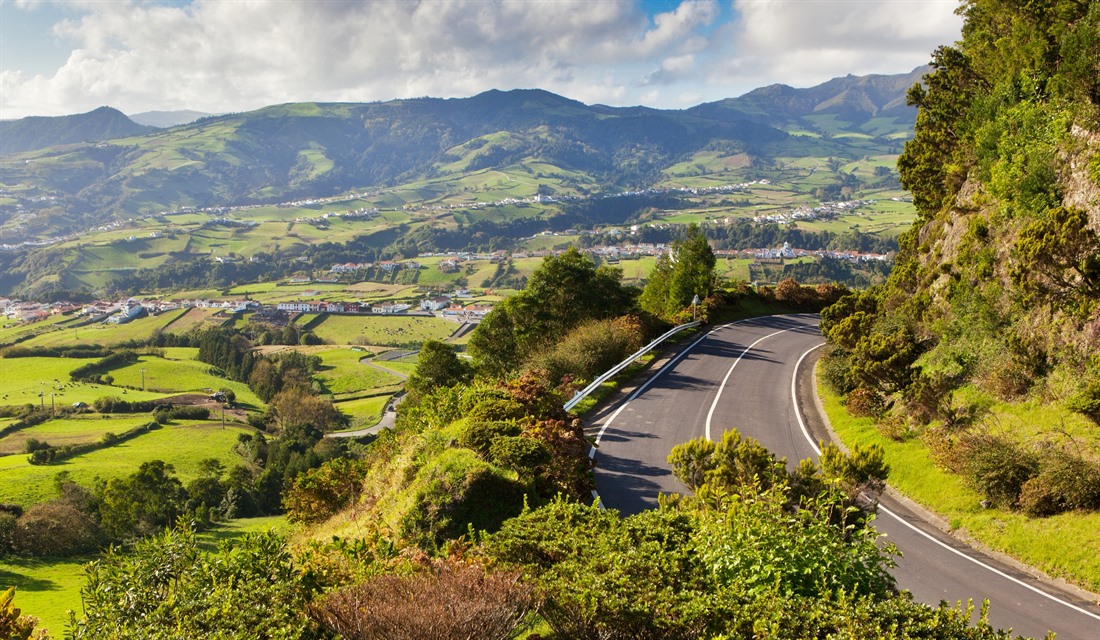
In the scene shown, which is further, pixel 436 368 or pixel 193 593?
pixel 436 368

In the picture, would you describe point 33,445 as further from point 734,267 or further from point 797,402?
point 734,267

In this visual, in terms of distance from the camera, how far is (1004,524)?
12836 millimetres

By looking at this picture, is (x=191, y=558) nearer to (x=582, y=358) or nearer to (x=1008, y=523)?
(x=1008, y=523)

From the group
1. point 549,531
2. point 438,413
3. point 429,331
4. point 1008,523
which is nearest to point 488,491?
point 549,531

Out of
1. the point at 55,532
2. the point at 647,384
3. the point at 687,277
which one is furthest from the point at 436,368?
the point at 55,532

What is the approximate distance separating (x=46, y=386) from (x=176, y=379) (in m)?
16.8

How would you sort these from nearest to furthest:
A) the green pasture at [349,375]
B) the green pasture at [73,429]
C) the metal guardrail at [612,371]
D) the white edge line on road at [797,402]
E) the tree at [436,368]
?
the white edge line on road at [797,402] → the metal guardrail at [612,371] → the tree at [436,368] → the green pasture at [73,429] → the green pasture at [349,375]

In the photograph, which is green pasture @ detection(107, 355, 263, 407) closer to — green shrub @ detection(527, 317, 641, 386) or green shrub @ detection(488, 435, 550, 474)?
green shrub @ detection(527, 317, 641, 386)

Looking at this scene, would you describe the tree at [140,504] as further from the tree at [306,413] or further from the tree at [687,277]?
the tree at [687,277]

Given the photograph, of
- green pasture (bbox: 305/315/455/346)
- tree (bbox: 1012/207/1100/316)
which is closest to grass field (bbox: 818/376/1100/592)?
tree (bbox: 1012/207/1100/316)

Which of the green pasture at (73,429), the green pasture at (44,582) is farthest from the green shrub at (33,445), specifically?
the green pasture at (44,582)

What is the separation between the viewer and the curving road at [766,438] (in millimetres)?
10797

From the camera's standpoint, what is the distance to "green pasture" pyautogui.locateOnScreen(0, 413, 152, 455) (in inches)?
2889

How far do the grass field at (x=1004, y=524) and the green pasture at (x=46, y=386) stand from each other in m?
103
